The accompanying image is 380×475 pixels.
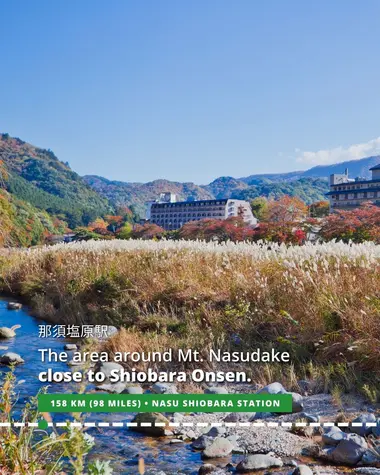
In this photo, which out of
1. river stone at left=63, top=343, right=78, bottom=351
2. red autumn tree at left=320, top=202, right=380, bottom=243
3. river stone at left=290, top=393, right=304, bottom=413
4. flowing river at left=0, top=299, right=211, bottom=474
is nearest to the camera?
flowing river at left=0, top=299, right=211, bottom=474

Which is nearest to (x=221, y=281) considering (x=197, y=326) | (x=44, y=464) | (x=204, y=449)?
(x=197, y=326)

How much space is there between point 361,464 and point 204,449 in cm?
112

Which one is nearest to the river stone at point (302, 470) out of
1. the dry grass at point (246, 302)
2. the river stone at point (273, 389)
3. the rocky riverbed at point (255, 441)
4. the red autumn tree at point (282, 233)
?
the rocky riverbed at point (255, 441)

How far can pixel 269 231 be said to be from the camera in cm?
2730

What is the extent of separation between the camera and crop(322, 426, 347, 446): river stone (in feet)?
12.3

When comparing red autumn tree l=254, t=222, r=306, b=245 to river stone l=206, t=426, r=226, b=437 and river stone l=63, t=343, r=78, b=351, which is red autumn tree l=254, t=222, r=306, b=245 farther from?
river stone l=206, t=426, r=226, b=437

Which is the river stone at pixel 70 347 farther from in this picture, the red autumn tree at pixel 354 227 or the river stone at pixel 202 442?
the red autumn tree at pixel 354 227

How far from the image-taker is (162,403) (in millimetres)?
3043

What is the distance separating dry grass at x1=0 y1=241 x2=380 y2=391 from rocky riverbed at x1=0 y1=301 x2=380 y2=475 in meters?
0.64

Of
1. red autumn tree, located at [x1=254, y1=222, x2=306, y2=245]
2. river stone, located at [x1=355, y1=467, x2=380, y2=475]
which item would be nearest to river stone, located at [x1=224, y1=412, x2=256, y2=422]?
river stone, located at [x1=355, y1=467, x2=380, y2=475]

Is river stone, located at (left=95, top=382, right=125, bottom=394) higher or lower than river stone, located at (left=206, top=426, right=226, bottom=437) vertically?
higher

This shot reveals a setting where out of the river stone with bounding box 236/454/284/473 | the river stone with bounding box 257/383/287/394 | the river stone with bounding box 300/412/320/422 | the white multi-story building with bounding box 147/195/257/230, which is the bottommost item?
the river stone with bounding box 236/454/284/473

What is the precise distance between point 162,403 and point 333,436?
151 centimetres

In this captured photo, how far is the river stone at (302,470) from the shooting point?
326 centimetres
